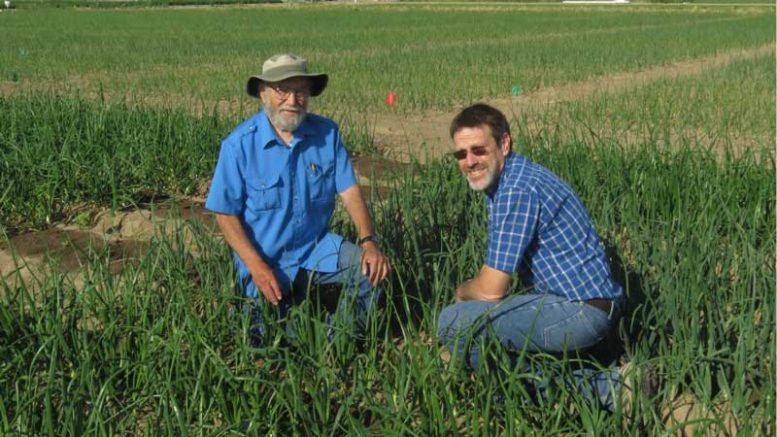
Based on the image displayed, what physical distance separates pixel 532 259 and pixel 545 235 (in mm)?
104

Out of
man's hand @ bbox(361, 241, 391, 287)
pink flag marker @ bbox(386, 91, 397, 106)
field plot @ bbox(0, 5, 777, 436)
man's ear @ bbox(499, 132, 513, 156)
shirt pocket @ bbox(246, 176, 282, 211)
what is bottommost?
pink flag marker @ bbox(386, 91, 397, 106)

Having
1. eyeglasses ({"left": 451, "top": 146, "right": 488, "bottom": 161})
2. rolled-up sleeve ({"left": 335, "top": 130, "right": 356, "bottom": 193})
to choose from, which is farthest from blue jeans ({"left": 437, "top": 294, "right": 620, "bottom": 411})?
rolled-up sleeve ({"left": 335, "top": 130, "right": 356, "bottom": 193})

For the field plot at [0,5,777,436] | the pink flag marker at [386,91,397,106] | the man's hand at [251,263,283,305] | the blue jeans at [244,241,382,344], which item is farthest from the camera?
the pink flag marker at [386,91,397,106]

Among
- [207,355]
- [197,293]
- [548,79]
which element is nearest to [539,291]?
[207,355]

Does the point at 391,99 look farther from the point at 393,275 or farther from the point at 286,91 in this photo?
the point at 286,91

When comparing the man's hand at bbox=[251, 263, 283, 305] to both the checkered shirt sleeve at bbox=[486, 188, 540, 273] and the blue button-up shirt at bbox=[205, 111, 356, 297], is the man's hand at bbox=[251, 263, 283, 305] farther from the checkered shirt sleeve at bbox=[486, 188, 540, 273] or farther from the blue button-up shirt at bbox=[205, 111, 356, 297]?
the checkered shirt sleeve at bbox=[486, 188, 540, 273]

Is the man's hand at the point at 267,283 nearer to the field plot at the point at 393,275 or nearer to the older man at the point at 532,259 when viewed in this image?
the field plot at the point at 393,275

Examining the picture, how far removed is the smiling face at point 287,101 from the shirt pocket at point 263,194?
0.60 ft

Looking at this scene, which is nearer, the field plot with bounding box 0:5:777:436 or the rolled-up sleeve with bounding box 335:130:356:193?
the field plot with bounding box 0:5:777:436

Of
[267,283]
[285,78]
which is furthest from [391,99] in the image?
[267,283]

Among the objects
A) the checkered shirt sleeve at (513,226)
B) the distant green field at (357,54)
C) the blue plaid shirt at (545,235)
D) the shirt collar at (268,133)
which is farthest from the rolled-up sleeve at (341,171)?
the distant green field at (357,54)

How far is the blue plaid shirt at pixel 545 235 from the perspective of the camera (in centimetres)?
255

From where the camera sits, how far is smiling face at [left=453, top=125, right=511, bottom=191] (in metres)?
2.59

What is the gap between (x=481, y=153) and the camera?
2.60m
